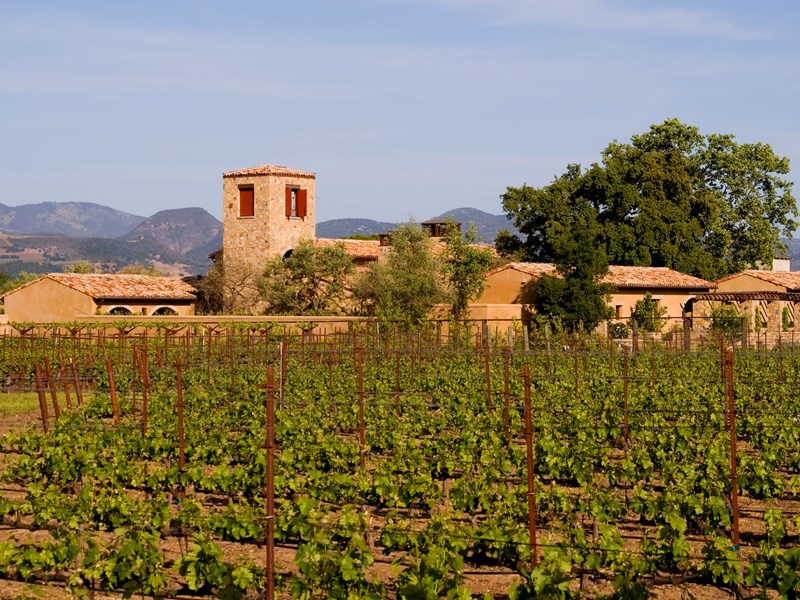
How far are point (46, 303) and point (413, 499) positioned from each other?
1296 inches

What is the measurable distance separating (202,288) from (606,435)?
33018 mm

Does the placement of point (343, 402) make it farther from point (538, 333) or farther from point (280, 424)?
point (538, 333)

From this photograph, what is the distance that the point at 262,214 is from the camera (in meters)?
47.2

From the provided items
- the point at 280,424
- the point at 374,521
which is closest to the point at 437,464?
the point at 374,521

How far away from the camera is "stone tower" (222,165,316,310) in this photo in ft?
154

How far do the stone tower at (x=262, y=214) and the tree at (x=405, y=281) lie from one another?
153 inches

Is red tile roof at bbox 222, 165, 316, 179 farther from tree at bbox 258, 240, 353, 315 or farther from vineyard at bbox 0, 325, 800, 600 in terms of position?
vineyard at bbox 0, 325, 800, 600

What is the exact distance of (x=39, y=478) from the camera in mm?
13562

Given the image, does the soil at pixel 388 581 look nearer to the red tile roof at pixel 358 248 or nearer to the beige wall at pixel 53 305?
the beige wall at pixel 53 305

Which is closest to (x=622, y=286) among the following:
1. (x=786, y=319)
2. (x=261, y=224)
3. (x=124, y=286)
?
(x=786, y=319)

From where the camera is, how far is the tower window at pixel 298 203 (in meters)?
48.2

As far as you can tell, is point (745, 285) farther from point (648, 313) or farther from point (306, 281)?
point (306, 281)

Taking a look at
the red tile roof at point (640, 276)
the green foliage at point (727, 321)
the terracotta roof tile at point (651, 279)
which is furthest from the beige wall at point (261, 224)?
the green foliage at point (727, 321)

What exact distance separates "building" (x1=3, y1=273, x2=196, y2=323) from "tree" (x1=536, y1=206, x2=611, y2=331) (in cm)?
1441
